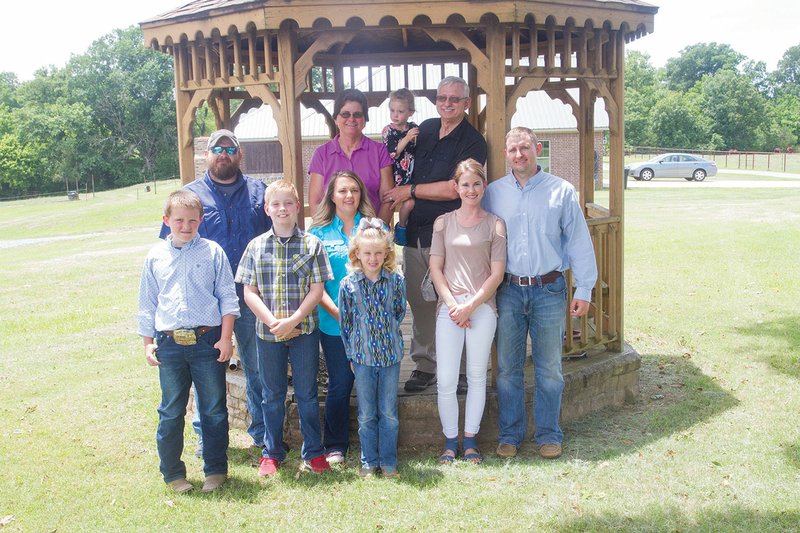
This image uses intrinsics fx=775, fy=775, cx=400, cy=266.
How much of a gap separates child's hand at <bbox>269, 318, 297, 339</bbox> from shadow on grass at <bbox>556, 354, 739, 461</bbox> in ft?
6.90

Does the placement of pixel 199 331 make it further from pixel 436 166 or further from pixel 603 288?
pixel 603 288

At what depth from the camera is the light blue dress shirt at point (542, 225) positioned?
4926 mm

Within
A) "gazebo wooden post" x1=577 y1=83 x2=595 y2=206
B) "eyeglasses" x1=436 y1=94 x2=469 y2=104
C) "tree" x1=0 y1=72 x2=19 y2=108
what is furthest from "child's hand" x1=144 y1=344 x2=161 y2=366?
"tree" x1=0 y1=72 x2=19 y2=108

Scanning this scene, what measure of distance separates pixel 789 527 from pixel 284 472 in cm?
294

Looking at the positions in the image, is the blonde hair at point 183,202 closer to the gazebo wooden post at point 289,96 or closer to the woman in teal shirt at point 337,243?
the woman in teal shirt at point 337,243

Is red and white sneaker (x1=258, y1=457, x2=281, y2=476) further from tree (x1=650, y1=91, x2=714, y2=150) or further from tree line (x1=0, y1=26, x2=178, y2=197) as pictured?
tree (x1=650, y1=91, x2=714, y2=150)

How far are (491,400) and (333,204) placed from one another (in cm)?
179

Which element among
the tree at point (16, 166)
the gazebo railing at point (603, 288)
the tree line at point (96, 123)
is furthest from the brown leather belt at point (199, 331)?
the tree line at point (96, 123)

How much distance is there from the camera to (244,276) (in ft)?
15.3

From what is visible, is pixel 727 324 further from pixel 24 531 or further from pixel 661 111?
pixel 661 111

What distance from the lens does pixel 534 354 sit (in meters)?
5.18

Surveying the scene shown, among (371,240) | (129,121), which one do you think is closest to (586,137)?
(371,240)

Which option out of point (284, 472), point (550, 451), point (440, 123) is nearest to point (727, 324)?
point (550, 451)

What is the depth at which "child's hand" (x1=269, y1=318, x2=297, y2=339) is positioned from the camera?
457 centimetres
